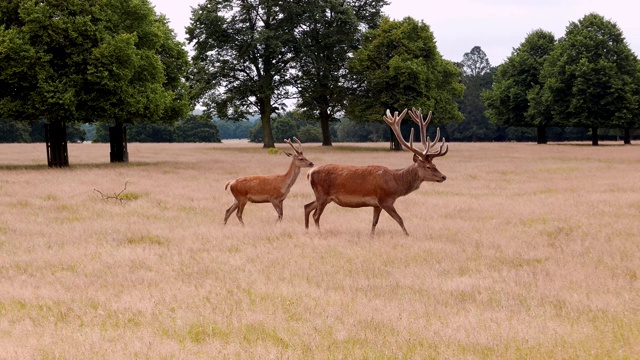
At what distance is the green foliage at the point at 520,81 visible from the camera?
62406 millimetres

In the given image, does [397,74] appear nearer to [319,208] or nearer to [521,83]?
[521,83]

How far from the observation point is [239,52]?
156 ft

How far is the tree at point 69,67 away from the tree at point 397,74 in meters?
21.4

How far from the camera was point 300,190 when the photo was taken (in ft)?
63.6

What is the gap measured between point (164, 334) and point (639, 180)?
19.7 m

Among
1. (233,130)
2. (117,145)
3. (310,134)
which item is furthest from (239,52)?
(233,130)

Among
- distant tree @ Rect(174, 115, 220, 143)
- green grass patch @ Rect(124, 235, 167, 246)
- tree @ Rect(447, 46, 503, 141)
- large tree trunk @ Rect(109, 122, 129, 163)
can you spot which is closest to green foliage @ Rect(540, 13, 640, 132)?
tree @ Rect(447, 46, 503, 141)

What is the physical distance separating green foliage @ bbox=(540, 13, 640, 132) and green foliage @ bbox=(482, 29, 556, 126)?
5409mm

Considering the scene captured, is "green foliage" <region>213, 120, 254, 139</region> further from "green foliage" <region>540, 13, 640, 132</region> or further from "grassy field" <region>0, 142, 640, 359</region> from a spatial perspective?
"grassy field" <region>0, 142, 640, 359</region>

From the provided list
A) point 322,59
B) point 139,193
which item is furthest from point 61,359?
point 322,59

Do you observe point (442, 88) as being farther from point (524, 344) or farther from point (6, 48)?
point (524, 344)

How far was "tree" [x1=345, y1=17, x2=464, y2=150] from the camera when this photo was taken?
46.3m

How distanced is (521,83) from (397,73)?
2233 cm

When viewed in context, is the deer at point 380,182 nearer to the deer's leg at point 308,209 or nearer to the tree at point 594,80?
the deer's leg at point 308,209
